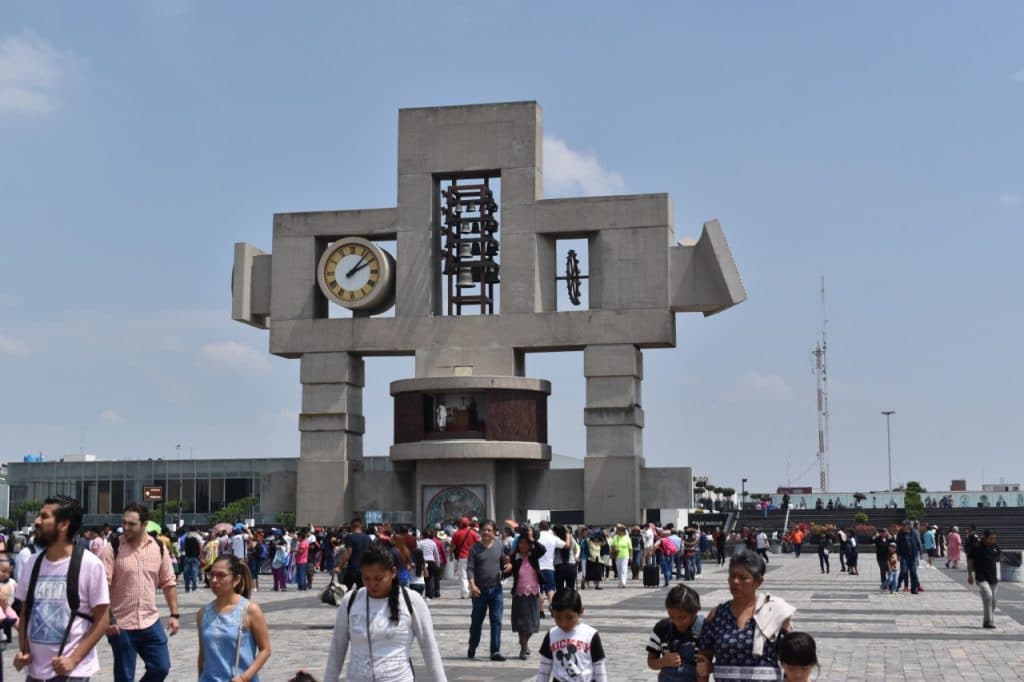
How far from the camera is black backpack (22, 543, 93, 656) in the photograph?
8.77 meters

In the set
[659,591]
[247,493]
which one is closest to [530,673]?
[659,591]

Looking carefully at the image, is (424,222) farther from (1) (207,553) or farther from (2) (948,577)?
(2) (948,577)

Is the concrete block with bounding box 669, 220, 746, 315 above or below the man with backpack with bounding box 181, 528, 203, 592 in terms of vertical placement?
above

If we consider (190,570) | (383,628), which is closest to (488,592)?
(383,628)

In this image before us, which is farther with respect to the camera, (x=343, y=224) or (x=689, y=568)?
(x=343, y=224)

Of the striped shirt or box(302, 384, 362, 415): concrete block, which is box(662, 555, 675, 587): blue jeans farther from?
the striped shirt

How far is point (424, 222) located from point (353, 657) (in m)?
41.5

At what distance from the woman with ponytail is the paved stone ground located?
25.7ft

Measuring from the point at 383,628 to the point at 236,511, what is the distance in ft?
266

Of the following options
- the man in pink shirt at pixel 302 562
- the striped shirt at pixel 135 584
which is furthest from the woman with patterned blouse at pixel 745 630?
the man in pink shirt at pixel 302 562

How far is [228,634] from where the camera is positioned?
8672 millimetres

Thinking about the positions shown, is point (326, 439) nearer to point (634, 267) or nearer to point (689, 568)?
point (634, 267)

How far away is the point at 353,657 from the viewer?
787 centimetres

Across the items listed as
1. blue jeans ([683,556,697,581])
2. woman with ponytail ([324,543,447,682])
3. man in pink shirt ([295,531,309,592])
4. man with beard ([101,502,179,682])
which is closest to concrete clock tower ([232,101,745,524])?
blue jeans ([683,556,697,581])
